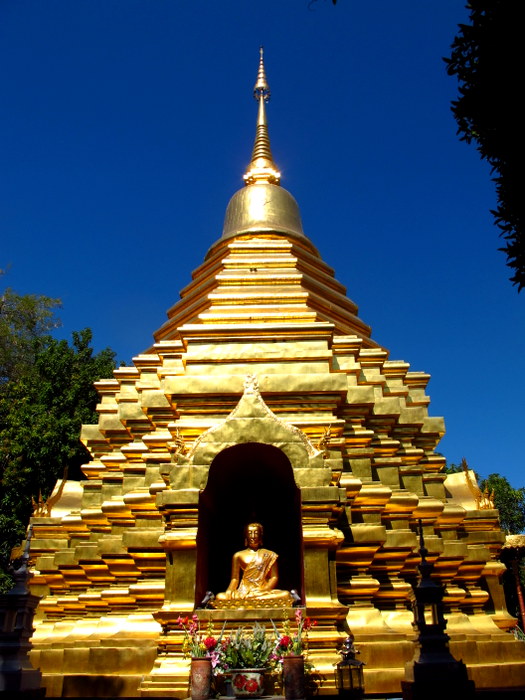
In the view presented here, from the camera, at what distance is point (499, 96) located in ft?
17.0

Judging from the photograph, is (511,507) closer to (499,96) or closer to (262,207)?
(262,207)

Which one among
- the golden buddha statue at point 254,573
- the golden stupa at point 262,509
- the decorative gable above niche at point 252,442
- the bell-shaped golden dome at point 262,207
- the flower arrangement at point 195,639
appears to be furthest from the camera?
the bell-shaped golden dome at point 262,207

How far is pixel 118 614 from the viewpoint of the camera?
954 cm

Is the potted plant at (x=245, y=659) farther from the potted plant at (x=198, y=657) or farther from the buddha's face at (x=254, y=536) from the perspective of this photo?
the buddha's face at (x=254, y=536)

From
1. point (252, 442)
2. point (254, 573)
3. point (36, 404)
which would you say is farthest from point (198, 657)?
point (36, 404)

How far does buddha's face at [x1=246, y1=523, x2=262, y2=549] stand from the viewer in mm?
9219

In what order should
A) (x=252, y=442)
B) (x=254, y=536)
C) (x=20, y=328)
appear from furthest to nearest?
(x=20, y=328) < (x=254, y=536) < (x=252, y=442)

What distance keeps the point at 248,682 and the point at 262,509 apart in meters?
3.72

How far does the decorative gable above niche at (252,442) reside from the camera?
8266mm

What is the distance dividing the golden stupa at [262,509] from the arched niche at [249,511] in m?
0.03

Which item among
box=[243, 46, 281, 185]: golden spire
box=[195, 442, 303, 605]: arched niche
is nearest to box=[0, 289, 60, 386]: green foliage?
box=[243, 46, 281, 185]: golden spire

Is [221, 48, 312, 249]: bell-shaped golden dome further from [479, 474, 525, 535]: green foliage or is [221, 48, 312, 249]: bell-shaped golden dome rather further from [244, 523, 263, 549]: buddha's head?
[479, 474, 525, 535]: green foliage

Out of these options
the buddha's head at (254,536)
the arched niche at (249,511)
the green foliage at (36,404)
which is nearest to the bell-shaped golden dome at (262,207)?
the arched niche at (249,511)

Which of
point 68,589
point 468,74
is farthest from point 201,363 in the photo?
point 468,74
